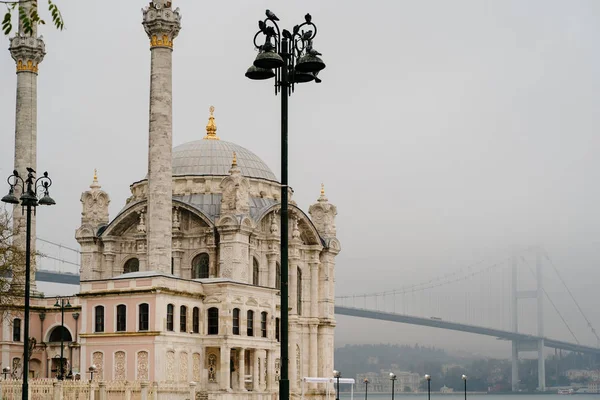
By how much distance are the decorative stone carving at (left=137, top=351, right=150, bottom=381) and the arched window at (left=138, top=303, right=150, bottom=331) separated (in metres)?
1.35

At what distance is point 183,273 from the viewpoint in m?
66.2

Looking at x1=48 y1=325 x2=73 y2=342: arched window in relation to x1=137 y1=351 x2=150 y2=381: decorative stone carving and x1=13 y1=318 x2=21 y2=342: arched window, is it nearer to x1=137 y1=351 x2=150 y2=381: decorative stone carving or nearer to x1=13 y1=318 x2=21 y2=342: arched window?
x1=13 y1=318 x2=21 y2=342: arched window

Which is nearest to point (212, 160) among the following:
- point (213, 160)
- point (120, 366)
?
point (213, 160)

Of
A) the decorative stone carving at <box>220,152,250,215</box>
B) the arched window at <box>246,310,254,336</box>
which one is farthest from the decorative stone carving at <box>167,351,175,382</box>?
the decorative stone carving at <box>220,152,250,215</box>

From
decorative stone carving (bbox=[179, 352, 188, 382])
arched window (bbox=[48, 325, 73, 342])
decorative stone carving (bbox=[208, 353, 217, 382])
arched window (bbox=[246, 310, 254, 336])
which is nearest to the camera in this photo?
decorative stone carving (bbox=[179, 352, 188, 382])

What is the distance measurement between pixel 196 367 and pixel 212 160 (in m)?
19.1

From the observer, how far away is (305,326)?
7288cm

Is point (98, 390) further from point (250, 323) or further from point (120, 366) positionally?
point (250, 323)

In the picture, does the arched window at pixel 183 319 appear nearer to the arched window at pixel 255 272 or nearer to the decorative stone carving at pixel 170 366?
the decorative stone carving at pixel 170 366

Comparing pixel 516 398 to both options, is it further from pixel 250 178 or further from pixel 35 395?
pixel 35 395

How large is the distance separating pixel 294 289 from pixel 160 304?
2004 centimetres

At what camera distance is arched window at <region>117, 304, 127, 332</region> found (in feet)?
177

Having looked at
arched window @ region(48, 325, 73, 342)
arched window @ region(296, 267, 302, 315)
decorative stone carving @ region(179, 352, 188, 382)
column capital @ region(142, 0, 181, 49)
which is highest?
column capital @ region(142, 0, 181, 49)

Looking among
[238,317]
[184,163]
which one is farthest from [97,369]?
[184,163]
